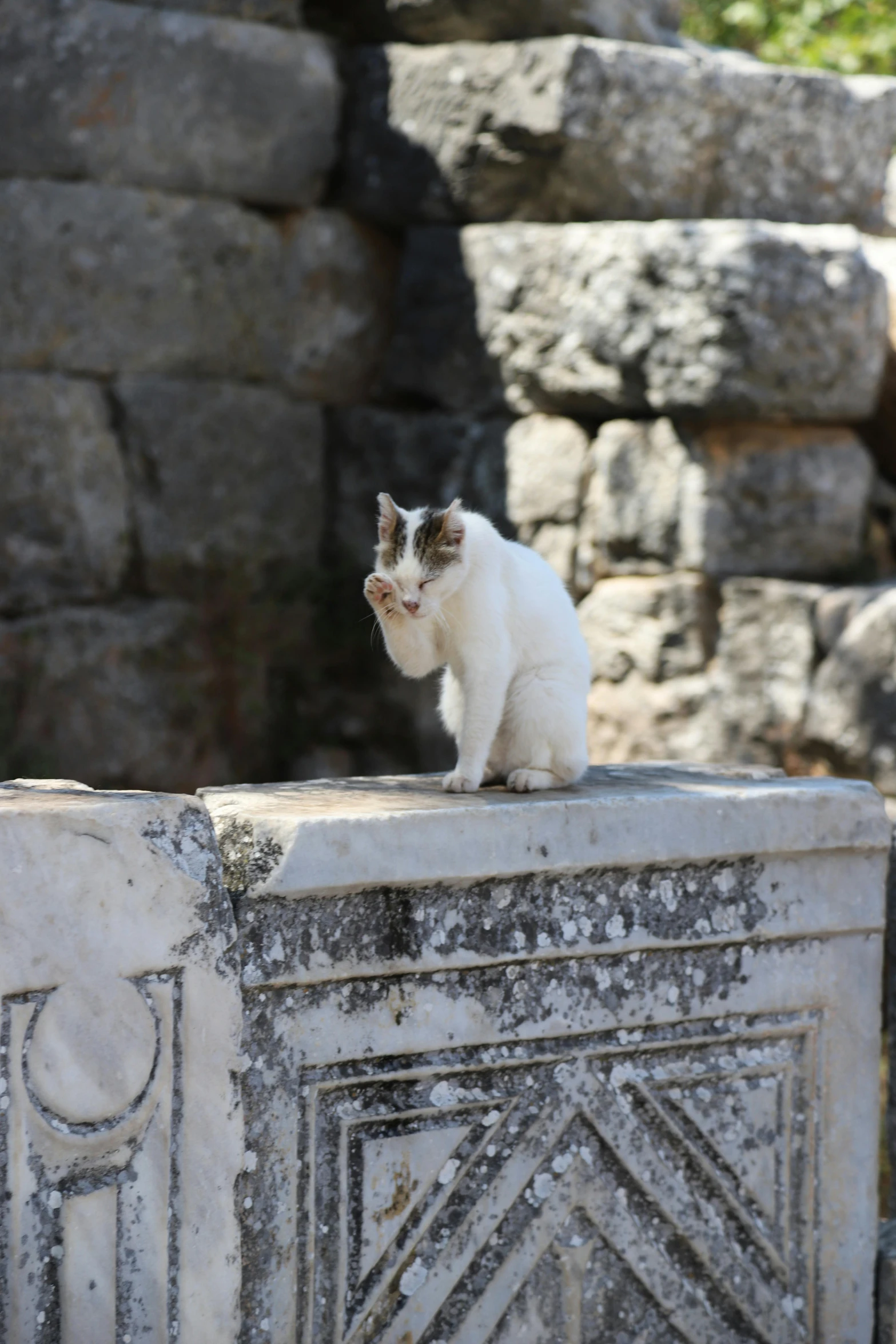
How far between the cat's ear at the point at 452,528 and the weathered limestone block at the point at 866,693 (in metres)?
2.13

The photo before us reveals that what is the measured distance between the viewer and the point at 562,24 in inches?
185

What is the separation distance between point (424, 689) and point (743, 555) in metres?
1.30

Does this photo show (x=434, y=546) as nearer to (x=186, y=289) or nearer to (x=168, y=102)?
(x=186, y=289)

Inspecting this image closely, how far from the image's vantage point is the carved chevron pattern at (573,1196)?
2158 millimetres

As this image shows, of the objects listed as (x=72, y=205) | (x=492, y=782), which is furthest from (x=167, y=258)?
(x=492, y=782)

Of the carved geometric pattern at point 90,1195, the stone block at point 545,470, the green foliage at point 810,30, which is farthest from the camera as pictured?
the green foliage at point 810,30

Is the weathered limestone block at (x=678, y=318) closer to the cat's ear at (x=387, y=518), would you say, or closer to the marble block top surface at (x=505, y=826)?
the marble block top surface at (x=505, y=826)

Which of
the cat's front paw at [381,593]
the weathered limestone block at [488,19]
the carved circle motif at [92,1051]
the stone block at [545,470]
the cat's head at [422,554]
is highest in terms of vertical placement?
the weathered limestone block at [488,19]

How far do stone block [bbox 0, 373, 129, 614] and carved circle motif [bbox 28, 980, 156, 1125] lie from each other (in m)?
3.05

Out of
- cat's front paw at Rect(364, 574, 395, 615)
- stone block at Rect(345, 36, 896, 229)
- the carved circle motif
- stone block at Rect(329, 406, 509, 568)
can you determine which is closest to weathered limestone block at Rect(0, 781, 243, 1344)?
the carved circle motif

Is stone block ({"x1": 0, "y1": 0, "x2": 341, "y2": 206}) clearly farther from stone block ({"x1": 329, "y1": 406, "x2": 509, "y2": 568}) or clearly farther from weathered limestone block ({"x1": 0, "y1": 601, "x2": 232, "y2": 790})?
weathered limestone block ({"x1": 0, "y1": 601, "x2": 232, "y2": 790})

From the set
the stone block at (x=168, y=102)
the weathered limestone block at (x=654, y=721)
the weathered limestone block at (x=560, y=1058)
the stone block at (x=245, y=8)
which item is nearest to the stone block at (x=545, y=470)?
the weathered limestone block at (x=654, y=721)

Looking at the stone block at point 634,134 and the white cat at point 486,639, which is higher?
the stone block at point 634,134

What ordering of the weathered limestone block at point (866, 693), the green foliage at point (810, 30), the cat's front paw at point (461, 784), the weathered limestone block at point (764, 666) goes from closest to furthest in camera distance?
the cat's front paw at point (461, 784) < the weathered limestone block at point (866, 693) < the weathered limestone block at point (764, 666) < the green foliage at point (810, 30)
